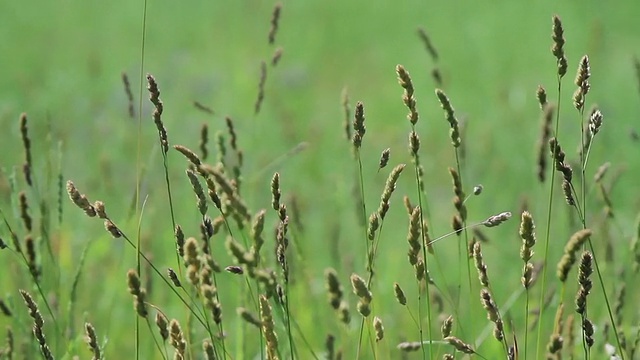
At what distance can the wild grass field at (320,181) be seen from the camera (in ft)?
5.09

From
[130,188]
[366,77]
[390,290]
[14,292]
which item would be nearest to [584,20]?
[366,77]

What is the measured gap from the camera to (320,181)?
4.37 meters

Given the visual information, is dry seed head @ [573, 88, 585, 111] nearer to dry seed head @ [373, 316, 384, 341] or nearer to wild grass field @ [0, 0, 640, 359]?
wild grass field @ [0, 0, 640, 359]

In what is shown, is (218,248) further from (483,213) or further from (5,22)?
(5,22)

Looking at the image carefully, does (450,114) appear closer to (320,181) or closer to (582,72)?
(582,72)

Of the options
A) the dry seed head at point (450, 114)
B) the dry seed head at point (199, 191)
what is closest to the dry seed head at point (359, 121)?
the dry seed head at point (450, 114)

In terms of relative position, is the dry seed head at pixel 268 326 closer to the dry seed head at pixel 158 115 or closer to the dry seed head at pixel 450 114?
the dry seed head at pixel 158 115

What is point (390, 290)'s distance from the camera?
3152 mm

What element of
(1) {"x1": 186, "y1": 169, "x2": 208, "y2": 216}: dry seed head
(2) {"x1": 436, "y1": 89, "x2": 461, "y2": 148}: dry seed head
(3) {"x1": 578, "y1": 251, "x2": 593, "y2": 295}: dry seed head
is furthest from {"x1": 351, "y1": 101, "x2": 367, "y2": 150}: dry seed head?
(3) {"x1": 578, "y1": 251, "x2": 593, "y2": 295}: dry seed head

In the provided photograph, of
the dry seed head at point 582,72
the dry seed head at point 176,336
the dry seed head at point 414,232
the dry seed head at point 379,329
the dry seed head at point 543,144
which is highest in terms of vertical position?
the dry seed head at point 543,144

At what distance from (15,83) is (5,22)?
6.28 ft

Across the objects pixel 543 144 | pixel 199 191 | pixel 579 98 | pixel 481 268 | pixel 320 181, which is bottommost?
pixel 481 268

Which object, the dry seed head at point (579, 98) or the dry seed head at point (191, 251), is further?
the dry seed head at point (579, 98)

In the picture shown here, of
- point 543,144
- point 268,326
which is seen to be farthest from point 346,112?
point 268,326
